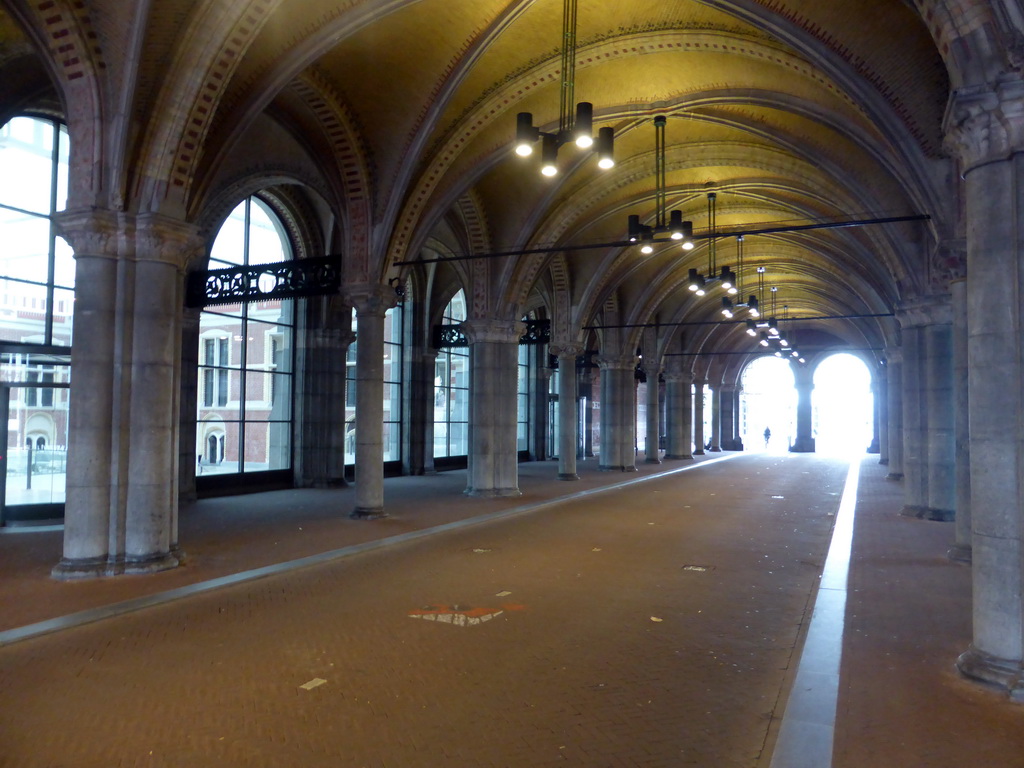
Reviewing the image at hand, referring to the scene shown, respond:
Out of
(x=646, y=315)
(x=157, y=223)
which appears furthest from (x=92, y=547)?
(x=646, y=315)

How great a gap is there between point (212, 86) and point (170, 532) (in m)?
6.17

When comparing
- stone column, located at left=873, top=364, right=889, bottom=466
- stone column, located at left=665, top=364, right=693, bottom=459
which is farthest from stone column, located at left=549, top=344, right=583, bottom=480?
stone column, located at left=873, top=364, right=889, bottom=466

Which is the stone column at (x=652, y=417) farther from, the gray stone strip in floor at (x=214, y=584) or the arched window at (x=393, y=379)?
the gray stone strip in floor at (x=214, y=584)

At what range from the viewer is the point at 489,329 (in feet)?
64.2

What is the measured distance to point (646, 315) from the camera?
30.5 meters

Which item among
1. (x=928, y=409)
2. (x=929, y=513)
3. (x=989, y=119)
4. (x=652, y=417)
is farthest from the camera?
(x=652, y=417)

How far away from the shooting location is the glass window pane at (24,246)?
14336mm

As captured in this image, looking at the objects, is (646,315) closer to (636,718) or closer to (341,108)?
(341,108)

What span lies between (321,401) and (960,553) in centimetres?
1683

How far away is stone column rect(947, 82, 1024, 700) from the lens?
18.7 feet

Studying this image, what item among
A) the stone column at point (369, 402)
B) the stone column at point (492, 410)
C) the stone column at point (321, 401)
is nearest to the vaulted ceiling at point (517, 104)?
the stone column at point (369, 402)

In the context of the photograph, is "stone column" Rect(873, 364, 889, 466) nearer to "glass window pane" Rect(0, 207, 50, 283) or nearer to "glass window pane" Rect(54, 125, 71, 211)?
"glass window pane" Rect(54, 125, 71, 211)

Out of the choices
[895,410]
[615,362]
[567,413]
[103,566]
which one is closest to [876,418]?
[895,410]

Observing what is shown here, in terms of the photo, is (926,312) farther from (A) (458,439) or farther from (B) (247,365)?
(A) (458,439)
